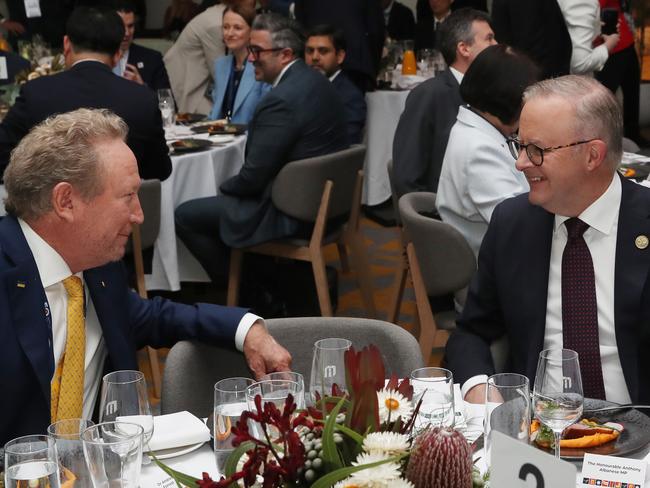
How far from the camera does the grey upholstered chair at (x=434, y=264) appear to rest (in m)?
3.25

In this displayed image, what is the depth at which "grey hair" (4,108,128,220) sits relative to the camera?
2.20m

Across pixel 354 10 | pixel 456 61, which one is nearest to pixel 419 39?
pixel 354 10

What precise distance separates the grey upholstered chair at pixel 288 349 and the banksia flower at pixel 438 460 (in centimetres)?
100

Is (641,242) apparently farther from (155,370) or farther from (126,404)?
(155,370)

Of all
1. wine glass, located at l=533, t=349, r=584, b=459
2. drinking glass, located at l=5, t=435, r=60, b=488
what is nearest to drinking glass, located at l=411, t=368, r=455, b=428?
wine glass, located at l=533, t=349, r=584, b=459

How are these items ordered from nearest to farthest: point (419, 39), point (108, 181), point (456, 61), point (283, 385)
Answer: point (283, 385), point (108, 181), point (456, 61), point (419, 39)

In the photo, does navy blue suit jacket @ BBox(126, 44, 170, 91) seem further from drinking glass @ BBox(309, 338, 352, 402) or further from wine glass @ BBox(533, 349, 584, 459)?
wine glass @ BBox(533, 349, 584, 459)

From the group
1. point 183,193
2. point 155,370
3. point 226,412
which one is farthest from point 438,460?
point 183,193

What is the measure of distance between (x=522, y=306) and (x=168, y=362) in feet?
2.84

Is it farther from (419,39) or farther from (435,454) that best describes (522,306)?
(419,39)

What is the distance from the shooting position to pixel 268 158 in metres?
4.62

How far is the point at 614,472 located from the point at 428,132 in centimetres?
314

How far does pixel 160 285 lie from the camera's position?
4855 mm

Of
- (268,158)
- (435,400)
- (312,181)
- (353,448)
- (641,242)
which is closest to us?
(353,448)
